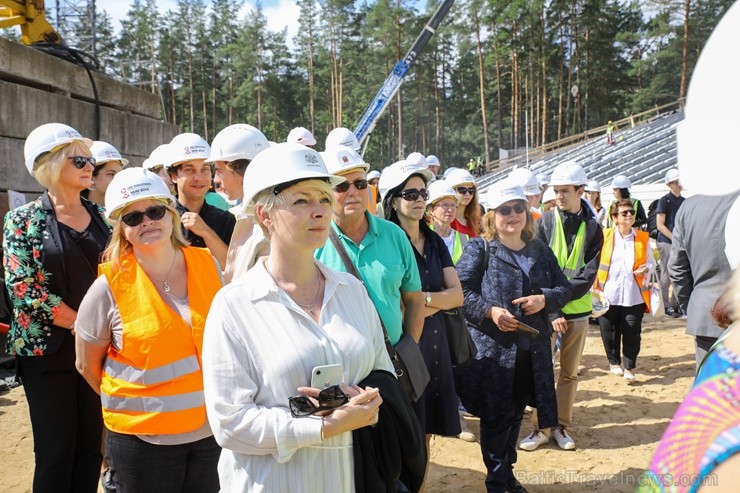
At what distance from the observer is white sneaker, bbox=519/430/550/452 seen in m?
4.49

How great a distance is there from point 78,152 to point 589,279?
13.2ft

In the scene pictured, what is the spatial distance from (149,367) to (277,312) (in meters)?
0.91

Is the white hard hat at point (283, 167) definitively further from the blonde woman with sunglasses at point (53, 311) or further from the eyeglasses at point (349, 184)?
the blonde woman with sunglasses at point (53, 311)

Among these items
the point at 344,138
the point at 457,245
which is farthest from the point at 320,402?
the point at 457,245

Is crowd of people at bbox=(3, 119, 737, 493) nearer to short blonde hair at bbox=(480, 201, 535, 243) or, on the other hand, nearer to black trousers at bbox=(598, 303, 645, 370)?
short blonde hair at bbox=(480, 201, 535, 243)

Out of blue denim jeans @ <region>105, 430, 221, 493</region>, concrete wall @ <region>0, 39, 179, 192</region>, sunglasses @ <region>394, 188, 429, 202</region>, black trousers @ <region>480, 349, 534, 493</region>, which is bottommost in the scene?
black trousers @ <region>480, 349, 534, 493</region>

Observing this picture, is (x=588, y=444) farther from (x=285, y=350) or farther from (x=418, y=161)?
(x=285, y=350)

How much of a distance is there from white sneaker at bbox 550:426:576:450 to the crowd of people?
0.02 m

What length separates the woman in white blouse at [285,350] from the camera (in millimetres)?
1700

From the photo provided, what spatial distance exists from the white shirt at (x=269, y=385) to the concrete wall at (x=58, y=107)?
18.7ft

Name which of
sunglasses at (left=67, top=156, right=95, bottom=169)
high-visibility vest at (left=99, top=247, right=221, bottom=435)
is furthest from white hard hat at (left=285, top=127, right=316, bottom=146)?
high-visibility vest at (left=99, top=247, right=221, bottom=435)

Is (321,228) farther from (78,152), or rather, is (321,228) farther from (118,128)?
(118,128)

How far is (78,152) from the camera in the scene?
3.16 m

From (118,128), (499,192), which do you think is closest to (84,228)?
(499,192)
